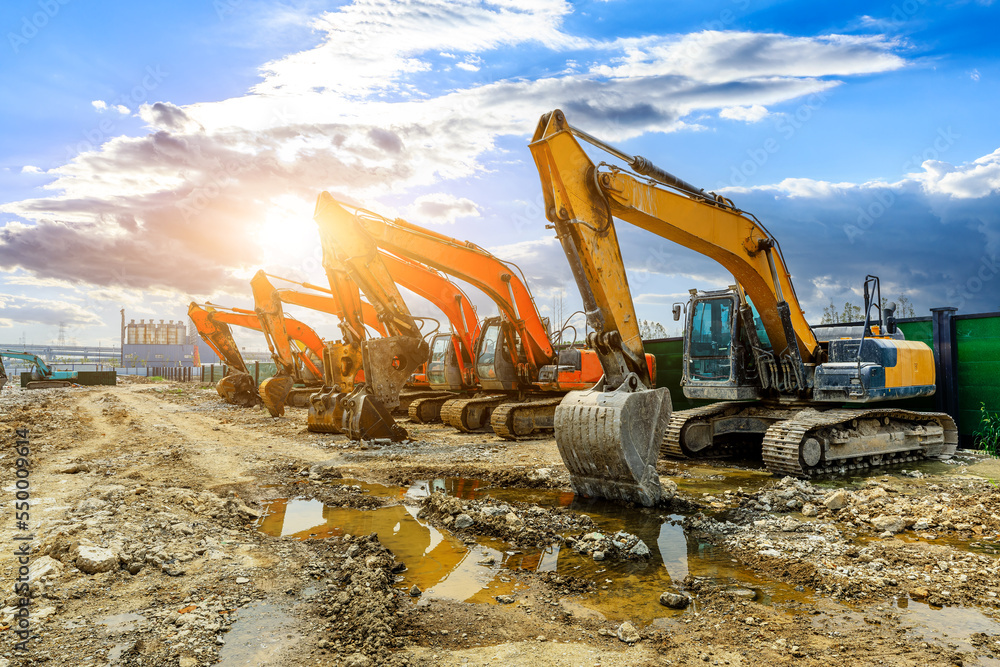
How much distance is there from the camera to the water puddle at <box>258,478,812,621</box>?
4.21 metres

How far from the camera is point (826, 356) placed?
9.80m

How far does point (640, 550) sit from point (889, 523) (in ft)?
8.10

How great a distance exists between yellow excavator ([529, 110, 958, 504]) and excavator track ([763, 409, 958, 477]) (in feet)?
0.07

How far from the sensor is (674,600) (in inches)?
157

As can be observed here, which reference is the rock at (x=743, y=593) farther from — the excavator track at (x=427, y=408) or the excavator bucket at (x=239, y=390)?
the excavator bucket at (x=239, y=390)

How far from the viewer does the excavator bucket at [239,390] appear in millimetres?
21922

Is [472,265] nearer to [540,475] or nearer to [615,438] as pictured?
[540,475]

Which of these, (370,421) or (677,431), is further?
(370,421)

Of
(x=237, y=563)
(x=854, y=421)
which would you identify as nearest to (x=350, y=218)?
(x=237, y=563)

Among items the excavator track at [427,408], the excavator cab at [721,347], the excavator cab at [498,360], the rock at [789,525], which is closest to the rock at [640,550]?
the rock at [789,525]

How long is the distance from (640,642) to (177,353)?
90281mm

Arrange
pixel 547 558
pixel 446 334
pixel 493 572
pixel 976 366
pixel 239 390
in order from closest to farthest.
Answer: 1. pixel 493 572
2. pixel 547 558
3. pixel 976 366
4. pixel 446 334
5. pixel 239 390

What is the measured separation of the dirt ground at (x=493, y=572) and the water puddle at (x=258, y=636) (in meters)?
0.01

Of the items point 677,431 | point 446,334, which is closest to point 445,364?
point 446,334
